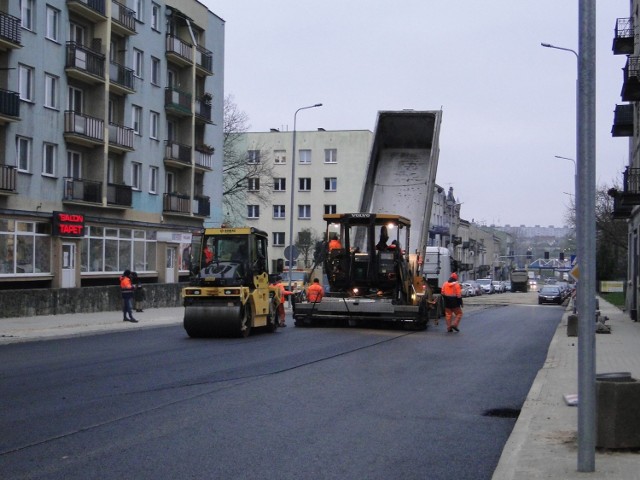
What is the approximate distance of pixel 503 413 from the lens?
10.4 meters

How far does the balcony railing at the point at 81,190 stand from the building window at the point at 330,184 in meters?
42.3

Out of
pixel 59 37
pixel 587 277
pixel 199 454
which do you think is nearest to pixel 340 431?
pixel 199 454

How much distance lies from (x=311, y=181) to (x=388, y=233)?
179ft

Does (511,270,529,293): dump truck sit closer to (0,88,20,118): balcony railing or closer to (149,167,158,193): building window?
(149,167,158,193): building window

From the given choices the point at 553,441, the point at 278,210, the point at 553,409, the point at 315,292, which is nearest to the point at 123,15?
the point at 315,292

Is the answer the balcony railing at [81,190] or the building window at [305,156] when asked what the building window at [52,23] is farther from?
the building window at [305,156]

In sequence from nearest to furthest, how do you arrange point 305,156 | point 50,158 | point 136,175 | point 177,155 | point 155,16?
point 50,158
point 136,175
point 155,16
point 177,155
point 305,156

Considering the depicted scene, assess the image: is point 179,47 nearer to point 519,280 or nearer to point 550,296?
point 550,296

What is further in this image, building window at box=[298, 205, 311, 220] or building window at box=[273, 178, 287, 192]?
building window at box=[273, 178, 287, 192]

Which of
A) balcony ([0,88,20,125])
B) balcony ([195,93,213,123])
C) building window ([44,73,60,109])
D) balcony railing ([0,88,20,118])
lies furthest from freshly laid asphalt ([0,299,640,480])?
balcony ([195,93,213,123])

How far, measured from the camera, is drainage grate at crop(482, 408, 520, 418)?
10219 millimetres

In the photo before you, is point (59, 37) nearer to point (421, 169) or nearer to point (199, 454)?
point (421, 169)

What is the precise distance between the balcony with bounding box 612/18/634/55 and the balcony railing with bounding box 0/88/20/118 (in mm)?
22350

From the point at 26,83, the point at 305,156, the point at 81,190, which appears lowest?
the point at 81,190
